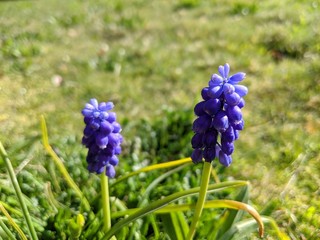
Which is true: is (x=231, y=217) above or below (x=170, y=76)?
below

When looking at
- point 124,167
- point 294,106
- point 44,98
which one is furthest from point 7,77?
point 294,106

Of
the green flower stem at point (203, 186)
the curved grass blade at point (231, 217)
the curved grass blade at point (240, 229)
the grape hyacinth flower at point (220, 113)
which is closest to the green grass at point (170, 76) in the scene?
the curved grass blade at point (231, 217)

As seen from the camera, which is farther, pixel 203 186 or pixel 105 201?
pixel 105 201

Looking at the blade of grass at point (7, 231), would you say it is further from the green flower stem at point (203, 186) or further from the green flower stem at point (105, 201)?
the green flower stem at point (203, 186)

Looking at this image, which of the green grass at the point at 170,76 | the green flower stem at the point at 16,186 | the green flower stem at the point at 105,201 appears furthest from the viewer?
the green grass at the point at 170,76

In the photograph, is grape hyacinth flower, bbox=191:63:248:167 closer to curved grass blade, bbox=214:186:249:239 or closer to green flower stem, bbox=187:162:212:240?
green flower stem, bbox=187:162:212:240

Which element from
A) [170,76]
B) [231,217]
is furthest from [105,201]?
[170,76]

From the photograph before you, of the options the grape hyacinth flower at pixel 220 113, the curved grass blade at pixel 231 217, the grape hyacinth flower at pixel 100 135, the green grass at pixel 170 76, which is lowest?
the curved grass blade at pixel 231 217

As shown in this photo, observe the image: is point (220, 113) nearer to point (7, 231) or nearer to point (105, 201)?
point (105, 201)
